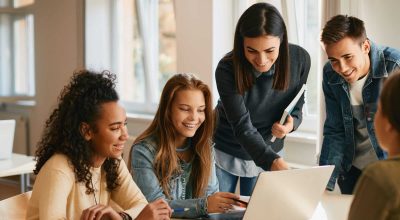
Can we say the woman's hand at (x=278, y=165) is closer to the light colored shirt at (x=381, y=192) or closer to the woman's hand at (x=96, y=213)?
the woman's hand at (x=96, y=213)

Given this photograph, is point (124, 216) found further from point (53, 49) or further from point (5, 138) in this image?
point (53, 49)

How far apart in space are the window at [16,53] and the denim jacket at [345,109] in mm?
4656

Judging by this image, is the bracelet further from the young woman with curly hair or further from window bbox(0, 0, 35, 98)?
window bbox(0, 0, 35, 98)

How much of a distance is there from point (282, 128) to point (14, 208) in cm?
101

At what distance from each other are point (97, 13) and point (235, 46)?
3153 millimetres

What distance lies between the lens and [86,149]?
5.69 ft

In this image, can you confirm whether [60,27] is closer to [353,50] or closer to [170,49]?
[170,49]

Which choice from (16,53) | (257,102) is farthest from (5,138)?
(16,53)

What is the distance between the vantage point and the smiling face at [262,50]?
2.06 m

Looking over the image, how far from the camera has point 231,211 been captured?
180cm

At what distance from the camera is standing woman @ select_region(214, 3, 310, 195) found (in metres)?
2.07

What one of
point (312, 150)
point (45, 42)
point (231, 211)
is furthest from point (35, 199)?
point (45, 42)

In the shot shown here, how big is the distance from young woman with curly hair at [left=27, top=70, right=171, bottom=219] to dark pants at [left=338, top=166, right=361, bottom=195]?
776 millimetres

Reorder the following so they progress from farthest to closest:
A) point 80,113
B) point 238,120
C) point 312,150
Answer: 1. point 312,150
2. point 238,120
3. point 80,113
